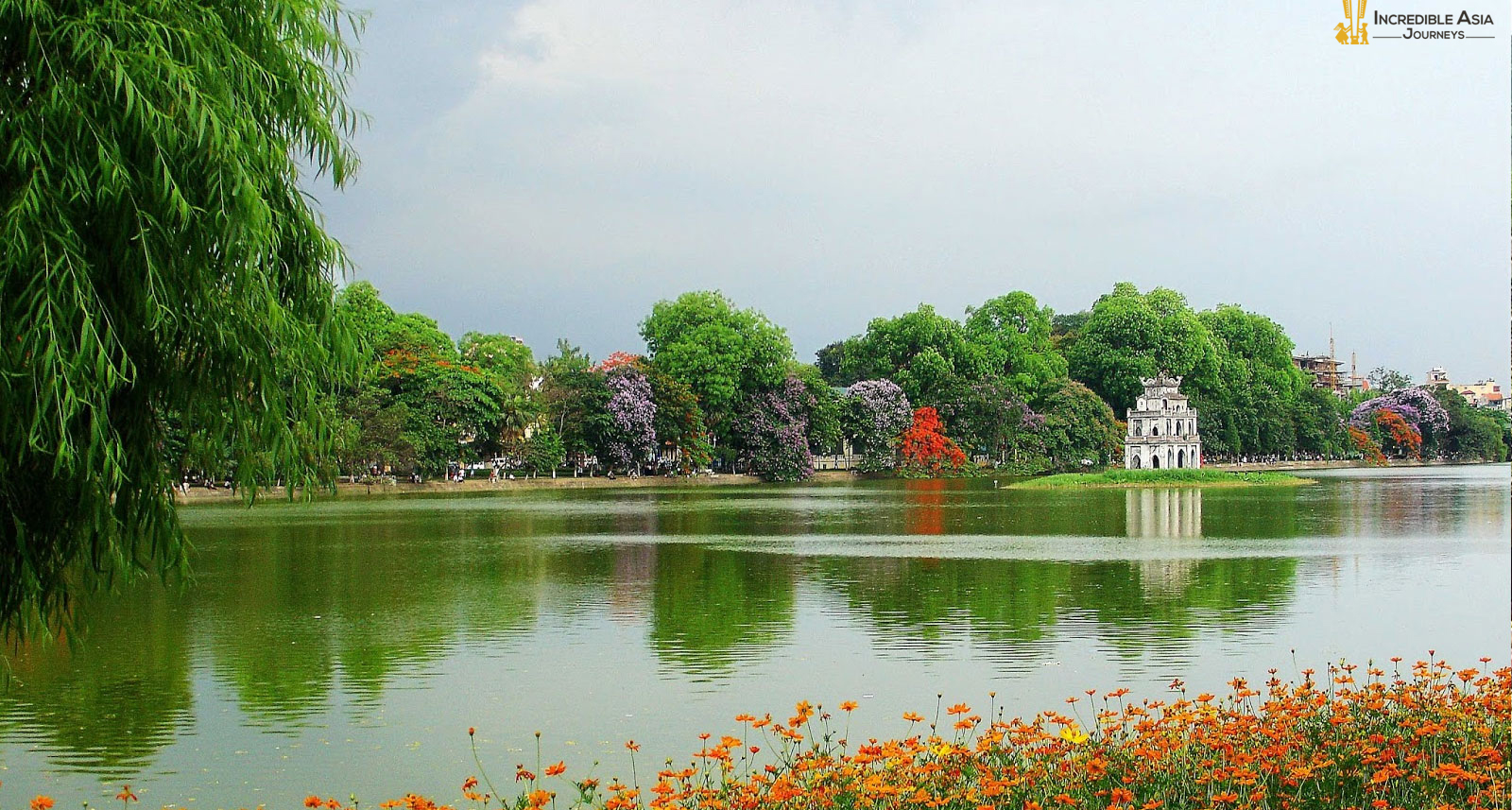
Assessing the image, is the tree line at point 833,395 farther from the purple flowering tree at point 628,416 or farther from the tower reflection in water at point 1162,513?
the tower reflection in water at point 1162,513

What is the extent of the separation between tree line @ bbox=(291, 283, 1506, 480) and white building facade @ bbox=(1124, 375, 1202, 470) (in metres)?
1.89

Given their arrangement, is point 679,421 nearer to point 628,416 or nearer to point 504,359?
point 628,416

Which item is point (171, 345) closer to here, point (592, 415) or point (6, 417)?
point (6, 417)

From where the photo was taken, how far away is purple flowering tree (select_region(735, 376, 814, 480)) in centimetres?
6644

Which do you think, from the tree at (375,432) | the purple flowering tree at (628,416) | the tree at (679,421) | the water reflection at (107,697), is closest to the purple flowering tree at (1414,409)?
the tree at (679,421)

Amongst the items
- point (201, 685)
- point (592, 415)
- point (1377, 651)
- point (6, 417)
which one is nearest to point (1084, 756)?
point (6, 417)

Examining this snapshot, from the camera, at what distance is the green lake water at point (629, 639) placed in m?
8.56

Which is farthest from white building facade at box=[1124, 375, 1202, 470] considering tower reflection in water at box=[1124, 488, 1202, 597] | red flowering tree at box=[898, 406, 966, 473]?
tower reflection in water at box=[1124, 488, 1202, 597]

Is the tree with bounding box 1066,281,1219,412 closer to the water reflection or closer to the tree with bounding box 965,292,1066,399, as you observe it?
the tree with bounding box 965,292,1066,399

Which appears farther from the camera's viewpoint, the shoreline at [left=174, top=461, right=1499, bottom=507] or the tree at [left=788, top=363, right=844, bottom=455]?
the tree at [left=788, top=363, right=844, bottom=455]

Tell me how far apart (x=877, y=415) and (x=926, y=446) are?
9.89ft

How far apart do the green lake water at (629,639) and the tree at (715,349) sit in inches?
1517

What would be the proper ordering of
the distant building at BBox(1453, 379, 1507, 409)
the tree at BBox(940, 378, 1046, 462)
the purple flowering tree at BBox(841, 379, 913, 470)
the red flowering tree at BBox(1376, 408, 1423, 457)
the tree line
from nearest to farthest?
1. the tree line
2. the purple flowering tree at BBox(841, 379, 913, 470)
3. the tree at BBox(940, 378, 1046, 462)
4. the red flowering tree at BBox(1376, 408, 1423, 457)
5. the distant building at BBox(1453, 379, 1507, 409)

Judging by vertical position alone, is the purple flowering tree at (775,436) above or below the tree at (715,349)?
below
